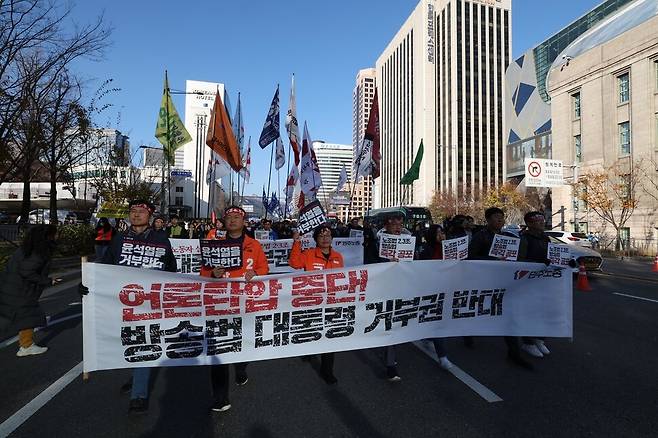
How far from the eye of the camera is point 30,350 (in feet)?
18.4

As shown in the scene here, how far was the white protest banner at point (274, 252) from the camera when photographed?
1112cm

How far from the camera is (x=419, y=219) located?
112 ft

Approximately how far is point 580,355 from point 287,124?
14384 millimetres

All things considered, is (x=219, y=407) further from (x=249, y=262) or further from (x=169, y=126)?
(x=169, y=126)

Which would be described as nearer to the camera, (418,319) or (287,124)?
(418,319)

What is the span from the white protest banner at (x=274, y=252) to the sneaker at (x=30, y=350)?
15.0 feet

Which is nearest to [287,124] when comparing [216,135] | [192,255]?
[216,135]

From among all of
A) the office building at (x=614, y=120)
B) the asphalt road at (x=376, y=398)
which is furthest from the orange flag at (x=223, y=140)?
the office building at (x=614, y=120)

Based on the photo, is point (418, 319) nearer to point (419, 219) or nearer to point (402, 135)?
point (419, 219)

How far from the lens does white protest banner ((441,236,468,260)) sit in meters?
5.67

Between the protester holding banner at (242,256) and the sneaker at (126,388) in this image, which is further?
the sneaker at (126,388)

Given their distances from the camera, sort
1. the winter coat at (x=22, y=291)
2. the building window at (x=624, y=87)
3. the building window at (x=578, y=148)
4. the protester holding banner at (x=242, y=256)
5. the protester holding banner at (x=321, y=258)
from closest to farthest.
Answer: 1. the protester holding banner at (x=242, y=256)
2. the protester holding banner at (x=321, y=258)
3. the winter coat at (x=22, y=291)
4. the building window at (x=624, y=87)
5. the building window at (x=578, y=148)

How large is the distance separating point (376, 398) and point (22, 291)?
15.1 ft

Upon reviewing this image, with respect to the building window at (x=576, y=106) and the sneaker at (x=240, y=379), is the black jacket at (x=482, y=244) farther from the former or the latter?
the building window at (x=576, y=106)
